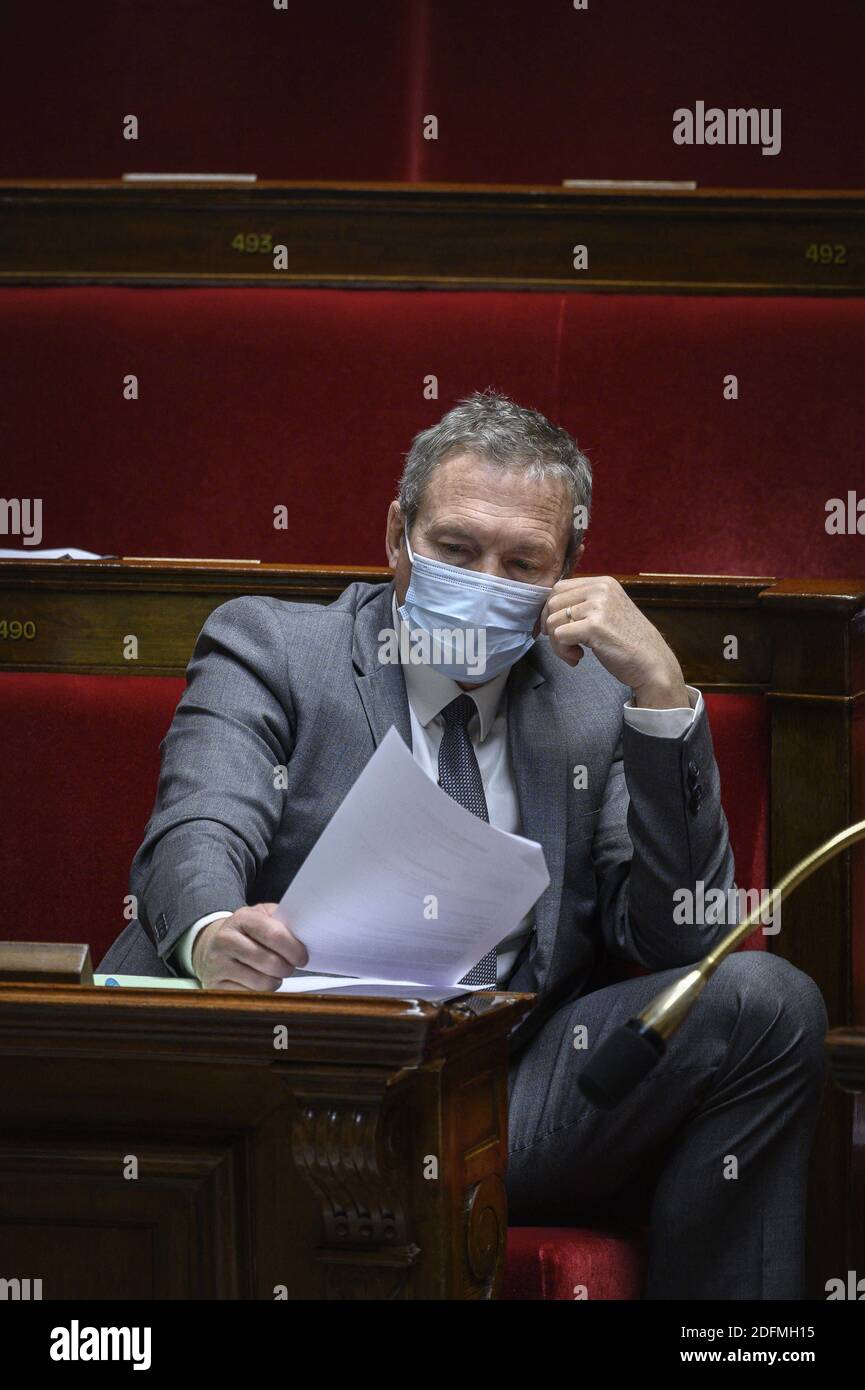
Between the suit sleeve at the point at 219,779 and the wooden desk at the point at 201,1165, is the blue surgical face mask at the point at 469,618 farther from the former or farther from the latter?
the wooden desk at the point at 201,1165

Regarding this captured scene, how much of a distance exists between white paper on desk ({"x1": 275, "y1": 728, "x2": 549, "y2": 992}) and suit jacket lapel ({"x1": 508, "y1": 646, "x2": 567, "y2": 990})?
387mm

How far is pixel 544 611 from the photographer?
164cm

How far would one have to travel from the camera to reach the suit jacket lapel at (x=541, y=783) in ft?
5.29

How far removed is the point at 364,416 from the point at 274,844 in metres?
1.15

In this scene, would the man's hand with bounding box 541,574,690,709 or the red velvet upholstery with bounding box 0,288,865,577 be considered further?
the red velvet upholstery with bounding box 0,288,865,577

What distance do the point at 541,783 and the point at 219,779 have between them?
30 centimetres

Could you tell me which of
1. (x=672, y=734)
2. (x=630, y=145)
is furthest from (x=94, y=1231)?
(x=630, y=145)

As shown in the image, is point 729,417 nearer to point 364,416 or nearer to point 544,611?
point 364,416

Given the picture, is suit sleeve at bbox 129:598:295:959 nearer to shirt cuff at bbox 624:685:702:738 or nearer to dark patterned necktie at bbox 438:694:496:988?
dark patterned necktie at bbox 438:694:496:988

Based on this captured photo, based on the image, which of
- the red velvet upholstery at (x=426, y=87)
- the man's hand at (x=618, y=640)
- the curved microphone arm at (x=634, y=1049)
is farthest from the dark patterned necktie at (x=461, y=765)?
the red velvet upholstery at (x=426, y=87)

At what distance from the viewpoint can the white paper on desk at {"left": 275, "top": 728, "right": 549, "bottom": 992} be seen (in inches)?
44.1

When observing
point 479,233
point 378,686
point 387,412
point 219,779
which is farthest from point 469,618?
point 479,233

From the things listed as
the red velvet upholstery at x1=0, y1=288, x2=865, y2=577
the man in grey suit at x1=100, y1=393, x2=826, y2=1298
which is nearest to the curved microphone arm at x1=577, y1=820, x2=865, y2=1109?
the man in grey suit at x1=100, y1=393, x2=826, y2=1298

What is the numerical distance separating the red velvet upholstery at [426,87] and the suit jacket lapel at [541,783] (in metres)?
1.46
